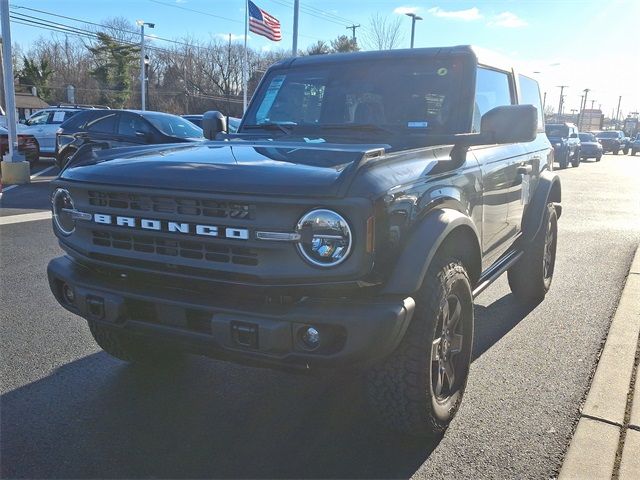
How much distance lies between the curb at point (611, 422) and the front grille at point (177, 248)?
5.69ft

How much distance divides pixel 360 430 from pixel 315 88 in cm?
228

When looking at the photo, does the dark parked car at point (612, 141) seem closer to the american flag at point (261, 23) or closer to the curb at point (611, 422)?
the american flag at point (261, 23)

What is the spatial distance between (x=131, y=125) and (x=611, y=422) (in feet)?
34.3

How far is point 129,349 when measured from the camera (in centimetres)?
346

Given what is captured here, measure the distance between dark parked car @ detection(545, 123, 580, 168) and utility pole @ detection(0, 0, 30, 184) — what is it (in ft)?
62.4

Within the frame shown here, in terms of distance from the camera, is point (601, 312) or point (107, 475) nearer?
point (107, 475)

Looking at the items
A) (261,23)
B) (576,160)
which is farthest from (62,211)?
(576,160)

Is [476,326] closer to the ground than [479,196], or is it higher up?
closer to the ground

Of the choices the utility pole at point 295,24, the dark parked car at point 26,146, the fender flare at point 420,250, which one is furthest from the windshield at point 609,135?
the fender flare at point 420,250

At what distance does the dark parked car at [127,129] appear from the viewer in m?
11.1

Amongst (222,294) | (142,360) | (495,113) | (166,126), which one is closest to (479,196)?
(495,113)

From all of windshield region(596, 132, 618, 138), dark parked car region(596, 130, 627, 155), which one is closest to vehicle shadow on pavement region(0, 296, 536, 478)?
dark parked car region(596, 130, 627, 155)

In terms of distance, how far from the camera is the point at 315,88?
3949mm

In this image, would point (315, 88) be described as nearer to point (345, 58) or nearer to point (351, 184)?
point (345, 58)
